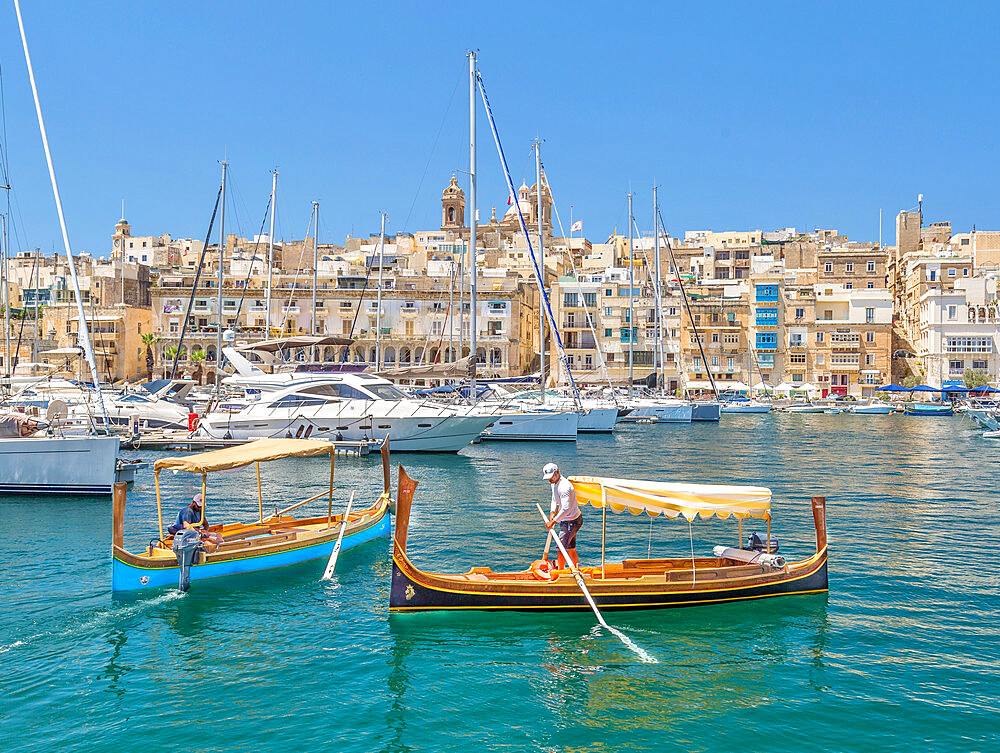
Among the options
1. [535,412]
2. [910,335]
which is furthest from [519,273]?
[535,412]

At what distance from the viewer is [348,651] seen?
12156mm

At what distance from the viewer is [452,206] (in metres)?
115

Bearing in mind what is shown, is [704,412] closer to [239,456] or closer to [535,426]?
[535,426]

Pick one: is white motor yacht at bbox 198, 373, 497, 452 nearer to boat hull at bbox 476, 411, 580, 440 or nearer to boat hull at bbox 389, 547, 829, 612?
boat hull at bbox 476, 411, 580, 440

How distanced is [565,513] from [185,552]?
625cm

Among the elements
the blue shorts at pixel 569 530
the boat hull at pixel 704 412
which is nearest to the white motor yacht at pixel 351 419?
the blue shorts at pixel 569 530

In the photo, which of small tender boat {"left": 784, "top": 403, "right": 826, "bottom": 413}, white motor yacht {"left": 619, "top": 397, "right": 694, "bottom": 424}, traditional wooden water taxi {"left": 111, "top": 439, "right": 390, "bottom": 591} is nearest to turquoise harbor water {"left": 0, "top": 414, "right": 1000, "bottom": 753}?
traditional wooden water taxi {"left": 111, "top": 439, "right": 390, "bottom": 591}

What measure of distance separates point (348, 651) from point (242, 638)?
5.51ft

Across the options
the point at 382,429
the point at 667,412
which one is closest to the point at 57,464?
the point at 382,429

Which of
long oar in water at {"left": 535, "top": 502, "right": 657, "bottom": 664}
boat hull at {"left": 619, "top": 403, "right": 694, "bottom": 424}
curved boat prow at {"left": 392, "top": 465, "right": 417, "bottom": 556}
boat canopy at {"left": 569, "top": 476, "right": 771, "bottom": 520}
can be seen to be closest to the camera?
long oar in water at {"left": 535, "top": 502, "right": 657, "bottom": 664}

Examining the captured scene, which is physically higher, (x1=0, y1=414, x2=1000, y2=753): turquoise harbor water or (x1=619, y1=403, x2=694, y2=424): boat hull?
(x1=619, y1=403, x2=694, y2=424): boat hull

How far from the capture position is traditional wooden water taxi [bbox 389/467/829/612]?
512 inches

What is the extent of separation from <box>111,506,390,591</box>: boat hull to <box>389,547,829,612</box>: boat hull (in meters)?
3.45

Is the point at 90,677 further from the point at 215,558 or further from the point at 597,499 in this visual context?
the point at 597,499
